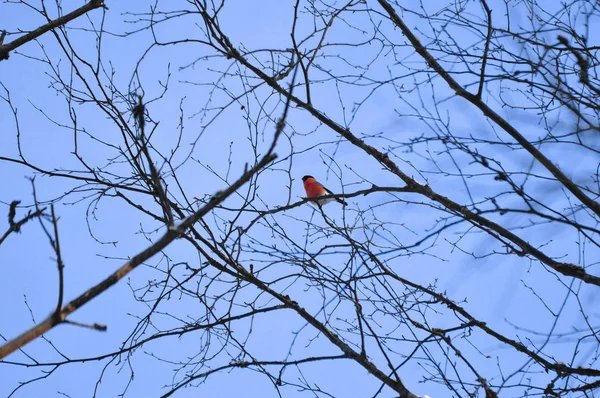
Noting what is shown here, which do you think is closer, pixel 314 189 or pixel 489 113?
pixel 489 113

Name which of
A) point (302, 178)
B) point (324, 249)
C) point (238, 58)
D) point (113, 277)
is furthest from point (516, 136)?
point (302, 178)

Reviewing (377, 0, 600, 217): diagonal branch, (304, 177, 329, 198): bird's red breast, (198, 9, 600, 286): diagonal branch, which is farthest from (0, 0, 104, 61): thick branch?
(304, 177, 329, 198): bird's red breast

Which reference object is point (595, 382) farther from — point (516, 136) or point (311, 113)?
point (311, 113)

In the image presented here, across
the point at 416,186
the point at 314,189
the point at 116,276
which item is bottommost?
the point at 116,276

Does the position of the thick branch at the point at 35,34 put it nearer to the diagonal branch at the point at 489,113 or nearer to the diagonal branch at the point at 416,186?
the diagonal branch at the point at 416,186

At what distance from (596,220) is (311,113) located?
1923 millimetres

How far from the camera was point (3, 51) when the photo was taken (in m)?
3.95

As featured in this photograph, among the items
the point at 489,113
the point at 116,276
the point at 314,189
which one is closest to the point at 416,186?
the point at 489,113

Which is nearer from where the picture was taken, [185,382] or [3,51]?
[185,382]

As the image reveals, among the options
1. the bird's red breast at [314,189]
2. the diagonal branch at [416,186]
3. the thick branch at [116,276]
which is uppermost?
the bird's red breast at [314,189]

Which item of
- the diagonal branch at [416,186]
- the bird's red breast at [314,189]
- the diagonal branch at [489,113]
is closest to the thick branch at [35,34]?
the diagonal branch at [416,186]

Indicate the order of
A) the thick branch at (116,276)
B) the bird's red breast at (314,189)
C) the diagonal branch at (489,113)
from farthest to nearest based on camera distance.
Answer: the bird's red breast at (314,189) → the diagonal branch at (489,113) → the thick branch at (116,276)

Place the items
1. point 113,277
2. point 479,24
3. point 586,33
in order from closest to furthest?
point 113,277 < point 586,33 < point 479,24

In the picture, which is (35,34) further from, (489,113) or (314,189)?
(314,189)
